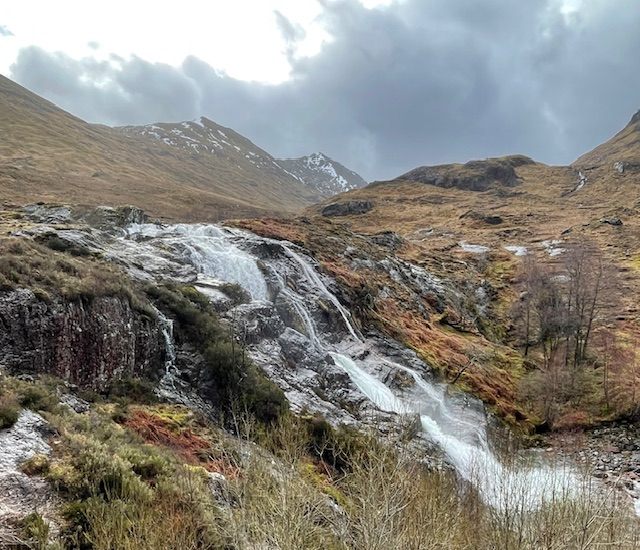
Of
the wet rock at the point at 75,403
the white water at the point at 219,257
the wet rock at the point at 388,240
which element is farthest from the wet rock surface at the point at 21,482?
the wet rock at the point at 388,240

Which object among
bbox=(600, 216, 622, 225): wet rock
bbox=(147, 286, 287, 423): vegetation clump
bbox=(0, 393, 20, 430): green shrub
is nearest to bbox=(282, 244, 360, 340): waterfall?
bbox=(147, 286, 287, 423): vegetation clump

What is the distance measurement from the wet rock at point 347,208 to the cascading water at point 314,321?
288ft

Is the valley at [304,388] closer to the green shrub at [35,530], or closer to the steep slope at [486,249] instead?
the green shrub at [35,530]

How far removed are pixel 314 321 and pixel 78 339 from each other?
20.0 meters

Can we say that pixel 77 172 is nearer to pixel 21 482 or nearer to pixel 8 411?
pixel 8 411

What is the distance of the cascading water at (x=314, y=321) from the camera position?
27688mm

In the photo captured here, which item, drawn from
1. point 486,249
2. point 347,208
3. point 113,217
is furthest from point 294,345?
point 347,208

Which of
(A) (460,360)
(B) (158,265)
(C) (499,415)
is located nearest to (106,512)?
(B) (158,265)

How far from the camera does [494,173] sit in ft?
553

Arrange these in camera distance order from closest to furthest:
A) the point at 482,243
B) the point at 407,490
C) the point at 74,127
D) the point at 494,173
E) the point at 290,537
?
the point at 290,537
the point at 407,490
the point at 482,243
the point at 494,173
the point at 74,127

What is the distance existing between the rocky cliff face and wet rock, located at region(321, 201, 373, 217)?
117m

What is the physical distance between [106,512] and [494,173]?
17828 centimetres

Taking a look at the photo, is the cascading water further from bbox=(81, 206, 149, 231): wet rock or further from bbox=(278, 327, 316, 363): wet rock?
bbox=(81, 206, 149, 231): wet rock

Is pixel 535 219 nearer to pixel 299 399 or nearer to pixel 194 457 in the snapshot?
pixel 299 399
